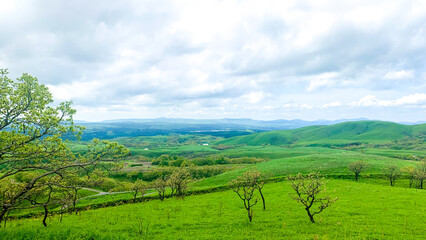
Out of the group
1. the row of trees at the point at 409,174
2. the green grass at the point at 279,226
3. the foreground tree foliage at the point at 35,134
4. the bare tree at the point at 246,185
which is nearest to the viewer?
the foreground tree foliage at the point at 35,134

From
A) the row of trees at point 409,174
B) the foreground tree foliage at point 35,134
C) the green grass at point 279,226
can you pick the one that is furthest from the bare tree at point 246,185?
the row of trees at point 409,174

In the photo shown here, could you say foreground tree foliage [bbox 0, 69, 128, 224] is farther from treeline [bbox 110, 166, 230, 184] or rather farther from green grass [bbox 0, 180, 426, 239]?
treeline [bbox 110, 166, 230, 184]

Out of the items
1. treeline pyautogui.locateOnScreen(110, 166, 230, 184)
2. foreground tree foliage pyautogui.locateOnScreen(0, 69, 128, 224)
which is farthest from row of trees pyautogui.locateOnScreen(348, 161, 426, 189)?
foreground tree foliage pyautogui.locateOnScreen(0, 69, 128, 224)

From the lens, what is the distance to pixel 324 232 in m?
25.1

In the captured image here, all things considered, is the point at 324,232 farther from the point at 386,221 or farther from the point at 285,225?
the point at 386,221

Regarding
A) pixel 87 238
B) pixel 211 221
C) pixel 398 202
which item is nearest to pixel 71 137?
pixel 87 238

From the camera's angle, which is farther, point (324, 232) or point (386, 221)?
point (386, 221)

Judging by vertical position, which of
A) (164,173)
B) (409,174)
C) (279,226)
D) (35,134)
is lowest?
(164,173)

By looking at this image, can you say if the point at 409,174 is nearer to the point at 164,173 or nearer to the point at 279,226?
the point at 279,226

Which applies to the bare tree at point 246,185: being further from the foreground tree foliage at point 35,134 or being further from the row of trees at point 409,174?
the row of trees at point 409,174

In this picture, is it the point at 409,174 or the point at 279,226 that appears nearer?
the point at 279,226

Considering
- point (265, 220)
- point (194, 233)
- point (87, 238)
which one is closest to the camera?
point (87, 238)

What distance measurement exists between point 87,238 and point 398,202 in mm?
54941

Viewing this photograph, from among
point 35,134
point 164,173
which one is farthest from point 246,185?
point 164,173
